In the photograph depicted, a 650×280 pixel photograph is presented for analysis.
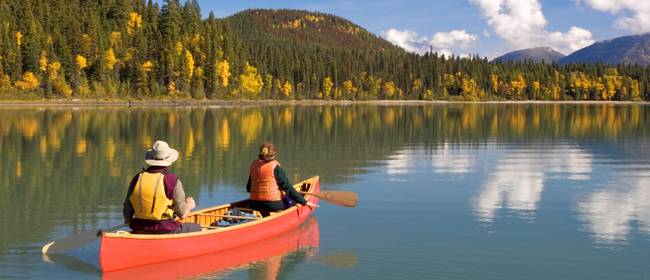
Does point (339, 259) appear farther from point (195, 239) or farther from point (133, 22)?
point (133, 22)

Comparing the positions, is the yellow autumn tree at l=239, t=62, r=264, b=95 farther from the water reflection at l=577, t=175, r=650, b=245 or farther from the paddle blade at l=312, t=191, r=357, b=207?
the paddle blade at l=312, t=191, r=357, b=207

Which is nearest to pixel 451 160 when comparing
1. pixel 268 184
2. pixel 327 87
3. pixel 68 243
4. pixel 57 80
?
pixel 268 184

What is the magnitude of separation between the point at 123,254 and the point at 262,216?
4658mm

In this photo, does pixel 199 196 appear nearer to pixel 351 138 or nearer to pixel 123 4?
pixel 351 138

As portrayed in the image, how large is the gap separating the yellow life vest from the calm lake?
120 cm

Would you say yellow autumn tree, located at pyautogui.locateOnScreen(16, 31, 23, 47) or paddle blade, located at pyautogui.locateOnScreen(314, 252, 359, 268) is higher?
yellow autumn tree, located at pyautogui.locateOnScreen(16, 31, 23, 47)

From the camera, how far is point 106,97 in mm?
126250

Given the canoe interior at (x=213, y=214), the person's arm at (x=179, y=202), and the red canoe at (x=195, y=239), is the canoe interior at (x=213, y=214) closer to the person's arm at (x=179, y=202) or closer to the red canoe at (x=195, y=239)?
the red canoe at (x=195, y=239)

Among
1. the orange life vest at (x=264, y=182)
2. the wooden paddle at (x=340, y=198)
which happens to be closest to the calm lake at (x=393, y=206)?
the wooden paddle at (x=340, y=198)

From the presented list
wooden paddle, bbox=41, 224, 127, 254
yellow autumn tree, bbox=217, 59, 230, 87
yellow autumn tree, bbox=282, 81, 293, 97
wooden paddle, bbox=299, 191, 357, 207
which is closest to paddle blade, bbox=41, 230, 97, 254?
wooden paddle, bbox=41, 224, 127, 254

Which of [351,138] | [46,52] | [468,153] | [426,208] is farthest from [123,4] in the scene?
[426,208]

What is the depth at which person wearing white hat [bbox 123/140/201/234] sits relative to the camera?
12.2 meters

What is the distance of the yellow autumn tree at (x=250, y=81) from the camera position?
6053 inches

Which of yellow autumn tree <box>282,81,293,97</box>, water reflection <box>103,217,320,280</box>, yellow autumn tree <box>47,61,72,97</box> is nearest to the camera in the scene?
water reflection <box>103,217,320,280</box>
